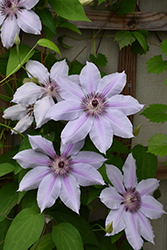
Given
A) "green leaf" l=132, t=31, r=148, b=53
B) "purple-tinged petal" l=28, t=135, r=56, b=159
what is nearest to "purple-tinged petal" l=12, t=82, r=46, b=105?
"purple-tinged petal" l=28, t=135, r=56, b=159

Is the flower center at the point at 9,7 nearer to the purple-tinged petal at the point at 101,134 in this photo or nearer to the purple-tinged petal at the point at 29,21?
the purple-tinged petal at the point at 29,21

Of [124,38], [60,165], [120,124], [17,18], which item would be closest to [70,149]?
[60,165]

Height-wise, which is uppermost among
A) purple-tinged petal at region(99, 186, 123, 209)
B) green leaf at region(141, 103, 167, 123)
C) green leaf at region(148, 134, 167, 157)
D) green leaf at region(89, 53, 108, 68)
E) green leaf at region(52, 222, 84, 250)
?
green leaf at region(89, 53, 108, 68)

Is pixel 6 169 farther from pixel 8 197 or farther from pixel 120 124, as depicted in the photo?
pixel 120 124

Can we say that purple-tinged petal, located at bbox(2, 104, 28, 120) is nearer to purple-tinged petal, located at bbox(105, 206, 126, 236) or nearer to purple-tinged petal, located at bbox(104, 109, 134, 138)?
purple-tinged petal, located at bbox(104, 109, 134, 138)

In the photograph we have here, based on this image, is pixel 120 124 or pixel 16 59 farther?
pixel 16 59

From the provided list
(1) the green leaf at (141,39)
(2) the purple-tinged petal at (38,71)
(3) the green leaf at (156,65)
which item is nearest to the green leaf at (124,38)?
(1) the green leaf at (141,39)

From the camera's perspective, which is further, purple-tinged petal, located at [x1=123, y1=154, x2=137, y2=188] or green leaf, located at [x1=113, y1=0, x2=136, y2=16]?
green leaf, located at [x1=113, y1=0, x2=136, y2=16]
